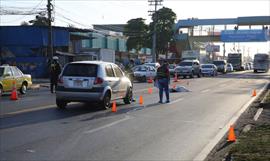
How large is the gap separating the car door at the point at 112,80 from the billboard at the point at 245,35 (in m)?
68.8

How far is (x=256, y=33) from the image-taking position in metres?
84.0

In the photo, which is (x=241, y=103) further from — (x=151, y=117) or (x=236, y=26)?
(x=236, y=26)

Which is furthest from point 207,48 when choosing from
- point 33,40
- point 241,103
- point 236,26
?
point 241,103

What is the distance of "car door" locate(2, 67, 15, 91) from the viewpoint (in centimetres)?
2302

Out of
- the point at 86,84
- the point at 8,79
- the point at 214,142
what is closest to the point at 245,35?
the point at 8,79

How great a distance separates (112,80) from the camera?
17156mm

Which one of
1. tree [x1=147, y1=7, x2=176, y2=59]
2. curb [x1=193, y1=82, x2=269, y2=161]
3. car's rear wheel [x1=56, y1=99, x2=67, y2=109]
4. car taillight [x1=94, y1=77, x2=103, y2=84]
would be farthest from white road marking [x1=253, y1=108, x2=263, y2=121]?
tree [x1=147, y1=7, x2=176, y2=59]

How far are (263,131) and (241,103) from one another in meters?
9.10

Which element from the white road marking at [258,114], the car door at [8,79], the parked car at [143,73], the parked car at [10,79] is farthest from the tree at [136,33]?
the white road marking at [258,114]

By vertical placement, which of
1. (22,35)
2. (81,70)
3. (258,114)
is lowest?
(258,114)

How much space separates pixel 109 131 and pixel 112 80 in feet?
18.0

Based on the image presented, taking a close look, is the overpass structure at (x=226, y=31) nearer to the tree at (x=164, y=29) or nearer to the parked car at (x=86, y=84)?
the tree at (x=164, y=29)

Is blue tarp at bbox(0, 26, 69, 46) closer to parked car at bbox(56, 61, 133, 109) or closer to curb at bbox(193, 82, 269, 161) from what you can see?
parked car at bbox(56, 61, 133, 109)

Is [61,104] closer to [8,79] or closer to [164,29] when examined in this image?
[8,79]
